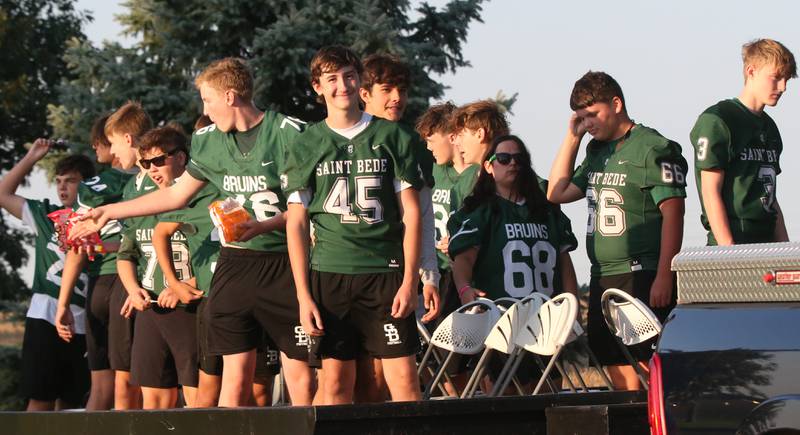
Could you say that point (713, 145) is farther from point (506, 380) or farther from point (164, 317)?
point (164, 317)

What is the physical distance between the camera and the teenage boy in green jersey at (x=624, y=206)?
770 centimetres

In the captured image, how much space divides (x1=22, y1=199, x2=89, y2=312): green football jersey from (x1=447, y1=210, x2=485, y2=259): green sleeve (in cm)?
350

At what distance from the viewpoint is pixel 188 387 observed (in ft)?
28.4

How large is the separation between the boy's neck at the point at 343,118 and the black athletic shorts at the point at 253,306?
0.89m

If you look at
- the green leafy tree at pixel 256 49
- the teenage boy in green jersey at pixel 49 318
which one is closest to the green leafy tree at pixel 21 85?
the green leafy tree at pixel 256 49

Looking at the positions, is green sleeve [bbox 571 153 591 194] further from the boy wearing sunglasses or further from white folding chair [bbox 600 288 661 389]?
the boy wearing sunglasses

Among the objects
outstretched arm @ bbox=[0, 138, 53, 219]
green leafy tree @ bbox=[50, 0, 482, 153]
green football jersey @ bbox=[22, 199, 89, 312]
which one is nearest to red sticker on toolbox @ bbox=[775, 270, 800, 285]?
outstretched arm @ bbox=[0, 138, 53, 219]

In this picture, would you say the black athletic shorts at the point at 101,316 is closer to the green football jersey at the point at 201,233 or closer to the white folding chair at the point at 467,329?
the green football jersey at the point at 201,233

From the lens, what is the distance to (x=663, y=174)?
7727 mm

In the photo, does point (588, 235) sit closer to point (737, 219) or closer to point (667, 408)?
point (737, 219)

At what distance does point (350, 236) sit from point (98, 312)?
12.8 feet

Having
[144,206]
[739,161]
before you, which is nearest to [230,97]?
[144,206]

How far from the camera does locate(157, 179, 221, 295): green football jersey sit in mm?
8391

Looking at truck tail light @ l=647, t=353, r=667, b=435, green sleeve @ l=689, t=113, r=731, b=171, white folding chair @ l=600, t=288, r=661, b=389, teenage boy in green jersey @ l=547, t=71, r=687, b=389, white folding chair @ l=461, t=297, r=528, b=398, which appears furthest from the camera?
teenage boy in green jersey @ l=547, t=71, r=687, b=389
